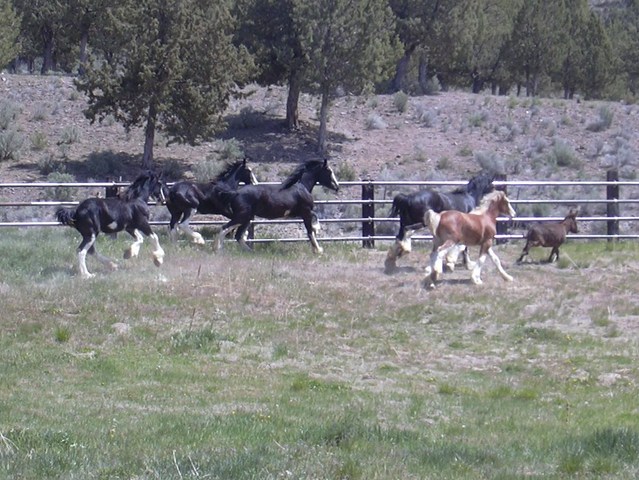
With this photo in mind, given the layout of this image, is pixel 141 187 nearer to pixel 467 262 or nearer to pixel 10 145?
pixel 467 262

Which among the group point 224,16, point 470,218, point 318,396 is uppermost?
point 224,16

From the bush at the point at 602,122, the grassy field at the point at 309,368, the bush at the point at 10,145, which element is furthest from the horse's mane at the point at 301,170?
the bush at the point at 602,122

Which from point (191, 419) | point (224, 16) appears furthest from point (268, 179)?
point (191, 419)

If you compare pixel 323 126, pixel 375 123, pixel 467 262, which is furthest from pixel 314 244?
pixel 375 123

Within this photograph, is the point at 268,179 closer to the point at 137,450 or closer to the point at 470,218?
the point at 470,218

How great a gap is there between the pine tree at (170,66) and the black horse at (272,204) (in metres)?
14.1

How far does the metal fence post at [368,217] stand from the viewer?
66.9 ft

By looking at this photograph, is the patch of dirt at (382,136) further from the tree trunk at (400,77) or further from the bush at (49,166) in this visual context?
the tree trunk at (400,77)

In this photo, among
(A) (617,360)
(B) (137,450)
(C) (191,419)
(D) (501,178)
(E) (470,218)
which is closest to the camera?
(B) (137,450)

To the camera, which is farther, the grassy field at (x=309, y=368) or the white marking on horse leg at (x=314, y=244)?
the white marking on horse leg at (x=314, y=244)

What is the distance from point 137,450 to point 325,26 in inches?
1179

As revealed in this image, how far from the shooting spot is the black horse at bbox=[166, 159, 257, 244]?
1850 centimetres

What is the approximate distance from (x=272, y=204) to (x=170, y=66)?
1479 cm

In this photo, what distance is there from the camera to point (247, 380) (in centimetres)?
1132
